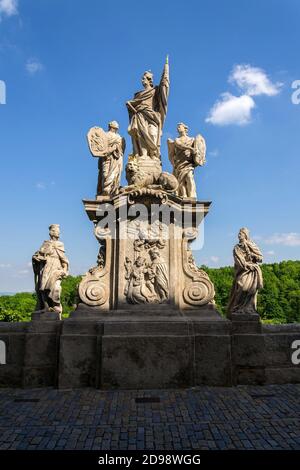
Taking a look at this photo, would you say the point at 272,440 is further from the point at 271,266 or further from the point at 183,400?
the point at 271,266

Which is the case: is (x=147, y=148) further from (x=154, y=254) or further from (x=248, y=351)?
(x=248, y=351)

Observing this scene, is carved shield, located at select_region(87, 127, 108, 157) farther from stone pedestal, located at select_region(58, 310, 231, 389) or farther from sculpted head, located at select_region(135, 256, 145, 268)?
stone pedestal, located at select_region(58, 310, 231, 389)

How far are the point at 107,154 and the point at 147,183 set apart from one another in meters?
1.18

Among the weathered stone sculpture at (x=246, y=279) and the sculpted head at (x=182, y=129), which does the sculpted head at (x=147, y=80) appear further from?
the weathered stone sculpture at (x=246, y=279)

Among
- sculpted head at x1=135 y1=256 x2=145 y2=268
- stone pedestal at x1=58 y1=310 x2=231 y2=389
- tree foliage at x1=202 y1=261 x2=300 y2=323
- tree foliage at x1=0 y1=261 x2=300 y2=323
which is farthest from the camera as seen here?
tree foliage at x1=202 y1=261 x2=300 y2=323

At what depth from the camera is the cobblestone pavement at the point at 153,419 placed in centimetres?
412

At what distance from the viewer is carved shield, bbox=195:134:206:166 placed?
839 cm

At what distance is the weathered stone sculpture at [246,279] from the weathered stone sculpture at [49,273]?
11.6ft

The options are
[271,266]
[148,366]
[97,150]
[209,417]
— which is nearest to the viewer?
[209,417]

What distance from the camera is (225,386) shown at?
6.50 meters

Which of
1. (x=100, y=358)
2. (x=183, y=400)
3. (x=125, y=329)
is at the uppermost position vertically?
(x=125, y=329)

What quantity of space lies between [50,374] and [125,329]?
5.53 feet

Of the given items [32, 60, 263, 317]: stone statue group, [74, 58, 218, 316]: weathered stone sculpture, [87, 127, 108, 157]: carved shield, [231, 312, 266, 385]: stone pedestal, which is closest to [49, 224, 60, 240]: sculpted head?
[32, 60, 263, 317]: stone statue group
